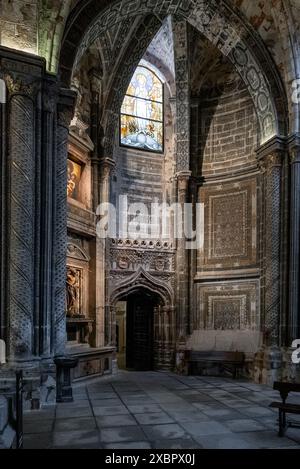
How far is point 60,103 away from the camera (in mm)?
8773

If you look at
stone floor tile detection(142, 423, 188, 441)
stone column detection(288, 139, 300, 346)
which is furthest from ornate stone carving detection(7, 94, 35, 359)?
stone column detection(288, 139, 300, 346)

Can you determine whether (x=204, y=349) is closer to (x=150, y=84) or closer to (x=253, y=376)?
(x=253, y=376)

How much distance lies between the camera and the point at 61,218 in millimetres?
8719

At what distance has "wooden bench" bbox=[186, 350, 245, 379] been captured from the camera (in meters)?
12.0

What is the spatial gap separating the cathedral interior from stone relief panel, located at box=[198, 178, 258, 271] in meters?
0.04

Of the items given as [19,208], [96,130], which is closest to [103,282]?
[96,130]

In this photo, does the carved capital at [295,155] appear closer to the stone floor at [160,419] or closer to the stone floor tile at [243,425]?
the stone floor at [160,419]

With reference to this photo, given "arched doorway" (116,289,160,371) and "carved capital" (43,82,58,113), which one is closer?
"carved capital" (43,82,58,113)

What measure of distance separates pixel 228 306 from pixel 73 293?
460cm

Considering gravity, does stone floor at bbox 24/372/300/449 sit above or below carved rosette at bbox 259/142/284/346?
below

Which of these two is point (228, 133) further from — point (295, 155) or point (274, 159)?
point (295, 155)

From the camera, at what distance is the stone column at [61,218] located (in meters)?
8.43

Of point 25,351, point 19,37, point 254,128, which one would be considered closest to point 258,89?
point 254,128

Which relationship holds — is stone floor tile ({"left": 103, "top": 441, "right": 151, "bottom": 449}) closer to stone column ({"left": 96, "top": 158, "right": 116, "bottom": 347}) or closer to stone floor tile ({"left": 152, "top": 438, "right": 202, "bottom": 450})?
stone floor tile ({"left": 152, "top": 438, "right": 202, "bottom": 450})
